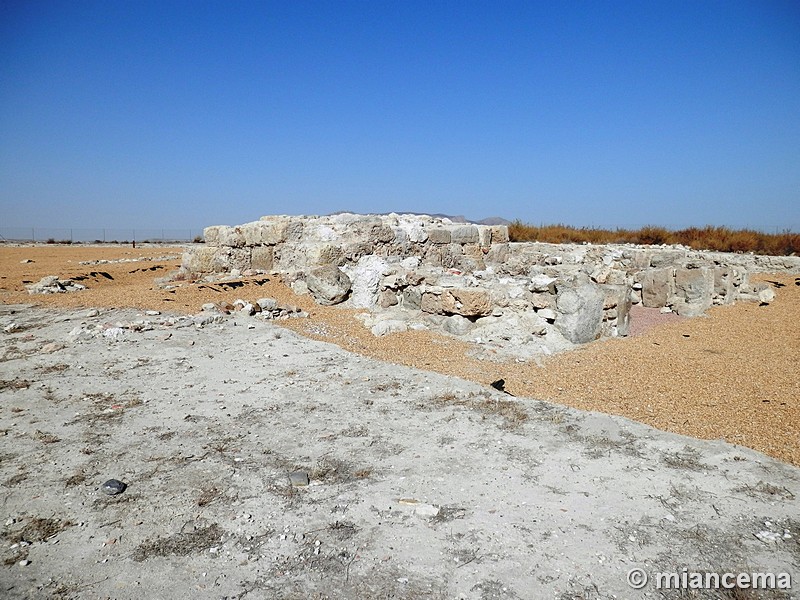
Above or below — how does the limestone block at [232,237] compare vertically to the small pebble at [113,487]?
above

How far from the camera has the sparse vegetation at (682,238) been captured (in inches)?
694

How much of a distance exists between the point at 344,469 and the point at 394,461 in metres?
0.37

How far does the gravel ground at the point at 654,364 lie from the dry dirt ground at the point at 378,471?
45 millimetres

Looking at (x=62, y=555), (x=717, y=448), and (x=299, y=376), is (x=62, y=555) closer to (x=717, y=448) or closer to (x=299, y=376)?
(x=299, y=376)

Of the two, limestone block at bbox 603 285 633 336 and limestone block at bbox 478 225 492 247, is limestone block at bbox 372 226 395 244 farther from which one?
limestone block at bbox 603 285 633 336

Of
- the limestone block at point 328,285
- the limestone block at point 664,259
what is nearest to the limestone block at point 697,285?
the limestone block at point 664,259

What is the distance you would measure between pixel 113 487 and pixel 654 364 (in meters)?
6.02

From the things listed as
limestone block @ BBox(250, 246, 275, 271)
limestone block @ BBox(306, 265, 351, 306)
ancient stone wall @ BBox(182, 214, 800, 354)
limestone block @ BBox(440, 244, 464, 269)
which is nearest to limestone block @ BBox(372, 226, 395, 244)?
ancient stone wall @ BBox(182, 214, 800, 354)

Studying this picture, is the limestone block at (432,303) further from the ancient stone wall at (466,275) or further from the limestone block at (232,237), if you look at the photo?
the limestone block at (232,237)

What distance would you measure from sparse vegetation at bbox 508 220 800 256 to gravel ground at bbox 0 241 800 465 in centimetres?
834

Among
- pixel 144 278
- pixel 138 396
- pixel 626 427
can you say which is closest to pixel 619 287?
pixel 626 427

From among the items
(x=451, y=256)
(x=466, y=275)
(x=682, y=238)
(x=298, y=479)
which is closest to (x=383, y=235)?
(x=451, y=256)

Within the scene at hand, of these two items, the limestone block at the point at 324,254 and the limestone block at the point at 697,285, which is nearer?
the limestone block at the point at 697,285

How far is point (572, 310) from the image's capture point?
7359 mm
